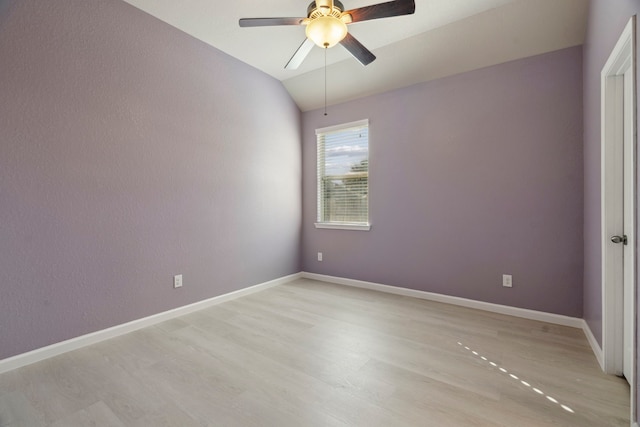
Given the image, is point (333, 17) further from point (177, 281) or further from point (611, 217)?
point (177, 281)

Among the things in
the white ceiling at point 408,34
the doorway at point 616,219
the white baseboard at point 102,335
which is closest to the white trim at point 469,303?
the doorway at point 616,219

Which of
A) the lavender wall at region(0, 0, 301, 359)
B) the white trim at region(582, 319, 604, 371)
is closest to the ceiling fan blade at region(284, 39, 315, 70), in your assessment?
the lavender wall at region(0, 0, 301, 359)

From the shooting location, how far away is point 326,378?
5.92ft

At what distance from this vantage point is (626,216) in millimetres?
1727

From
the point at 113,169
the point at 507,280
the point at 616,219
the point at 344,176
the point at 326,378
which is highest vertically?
the point at 344,176

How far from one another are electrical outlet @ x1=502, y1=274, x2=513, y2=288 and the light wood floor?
1.21ft

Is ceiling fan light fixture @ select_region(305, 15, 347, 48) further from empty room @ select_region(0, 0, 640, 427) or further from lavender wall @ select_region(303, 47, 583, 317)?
lavender wall @ select_region(303, 47, 583, 317)

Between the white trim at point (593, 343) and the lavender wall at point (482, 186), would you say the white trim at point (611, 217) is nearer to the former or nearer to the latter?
the white trim at point (593, 343)

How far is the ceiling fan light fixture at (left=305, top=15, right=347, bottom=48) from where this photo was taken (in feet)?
6.17

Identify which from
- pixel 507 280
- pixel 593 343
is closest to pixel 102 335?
pixel 507 280

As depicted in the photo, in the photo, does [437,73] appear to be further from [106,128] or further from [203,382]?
[203,382]

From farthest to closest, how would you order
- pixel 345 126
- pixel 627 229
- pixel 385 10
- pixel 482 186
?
pixel 345 126 → pixel 482 186 → pixel 385 10 → pixel 627 229

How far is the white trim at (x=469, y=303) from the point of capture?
2.61 m

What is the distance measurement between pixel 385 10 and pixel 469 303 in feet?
9.36
